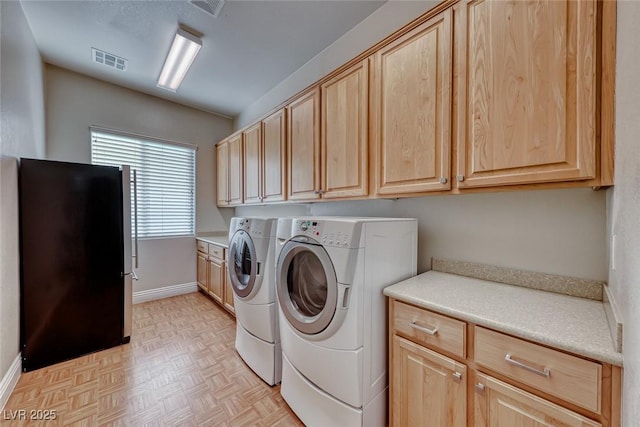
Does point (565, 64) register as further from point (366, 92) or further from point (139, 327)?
point (139, 327)

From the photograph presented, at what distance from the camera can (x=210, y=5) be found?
187 centimetres

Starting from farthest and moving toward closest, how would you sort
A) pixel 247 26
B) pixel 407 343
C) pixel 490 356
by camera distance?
pixel 247 26, pixel 407 343, pixel 490 356

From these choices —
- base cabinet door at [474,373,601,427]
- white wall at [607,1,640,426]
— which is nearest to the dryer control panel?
base cabinet door at [474,373,601,427]

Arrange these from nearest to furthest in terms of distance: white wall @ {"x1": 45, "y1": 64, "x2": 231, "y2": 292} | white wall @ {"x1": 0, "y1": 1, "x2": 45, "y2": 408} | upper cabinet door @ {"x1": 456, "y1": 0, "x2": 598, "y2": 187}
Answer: upper cabinet door @ {"x1": 456, "y1": 0, "x2": 598, "y2": 187}, white wall @ {"x1": 0, "y1": 1, "x2": 45, "y2": 408}, white wall @ {"x1": 45, "y1": 64, "x2": 231, "y2": 292}

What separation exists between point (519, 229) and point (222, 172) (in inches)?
141

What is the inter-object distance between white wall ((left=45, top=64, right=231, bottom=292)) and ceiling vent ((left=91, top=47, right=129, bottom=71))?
0.55 metres

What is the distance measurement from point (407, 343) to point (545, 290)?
751 mm

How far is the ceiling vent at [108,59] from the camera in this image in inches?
98.8

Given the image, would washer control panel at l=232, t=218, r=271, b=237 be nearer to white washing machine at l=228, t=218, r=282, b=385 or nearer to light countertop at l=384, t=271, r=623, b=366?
white washing machine at l=228, t=218, r=282, b=385

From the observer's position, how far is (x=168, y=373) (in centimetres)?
194

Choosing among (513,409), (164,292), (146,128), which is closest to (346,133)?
(513,409)

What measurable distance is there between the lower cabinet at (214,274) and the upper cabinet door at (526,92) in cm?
262

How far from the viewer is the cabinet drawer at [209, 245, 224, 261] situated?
3.00 m

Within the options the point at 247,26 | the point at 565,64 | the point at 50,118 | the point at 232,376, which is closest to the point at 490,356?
the point at 565,64
